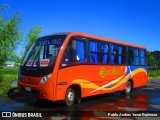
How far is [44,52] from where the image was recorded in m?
10.6

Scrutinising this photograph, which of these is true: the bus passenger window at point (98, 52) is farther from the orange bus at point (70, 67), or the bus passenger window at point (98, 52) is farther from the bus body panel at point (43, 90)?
the bus body panel at point (43, 90)

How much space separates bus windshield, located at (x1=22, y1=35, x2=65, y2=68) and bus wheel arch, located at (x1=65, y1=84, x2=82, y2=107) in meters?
1.45

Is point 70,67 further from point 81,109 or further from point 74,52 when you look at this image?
point 81,109

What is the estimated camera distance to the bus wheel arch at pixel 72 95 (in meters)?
10.5

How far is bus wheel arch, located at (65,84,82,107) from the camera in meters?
10.5

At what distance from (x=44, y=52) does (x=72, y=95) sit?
2.05m

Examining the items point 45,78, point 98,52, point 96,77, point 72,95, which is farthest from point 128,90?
point 45,78

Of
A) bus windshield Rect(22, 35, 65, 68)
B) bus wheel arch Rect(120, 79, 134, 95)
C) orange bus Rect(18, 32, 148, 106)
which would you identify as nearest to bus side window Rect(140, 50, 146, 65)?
bus wheel arch Rect(120, 79, 134, 95)

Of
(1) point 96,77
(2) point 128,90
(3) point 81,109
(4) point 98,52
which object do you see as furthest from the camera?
(2) point 128,90

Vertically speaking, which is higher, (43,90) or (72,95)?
(43,90)

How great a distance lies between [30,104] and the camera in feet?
35.7

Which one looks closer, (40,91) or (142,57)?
(40,91)

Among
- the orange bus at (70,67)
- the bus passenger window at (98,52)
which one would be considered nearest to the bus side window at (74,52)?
the orange bus at (70,67)

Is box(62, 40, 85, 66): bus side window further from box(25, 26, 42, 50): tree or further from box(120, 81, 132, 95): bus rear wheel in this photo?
box(25, 26, 42, 50): tree
